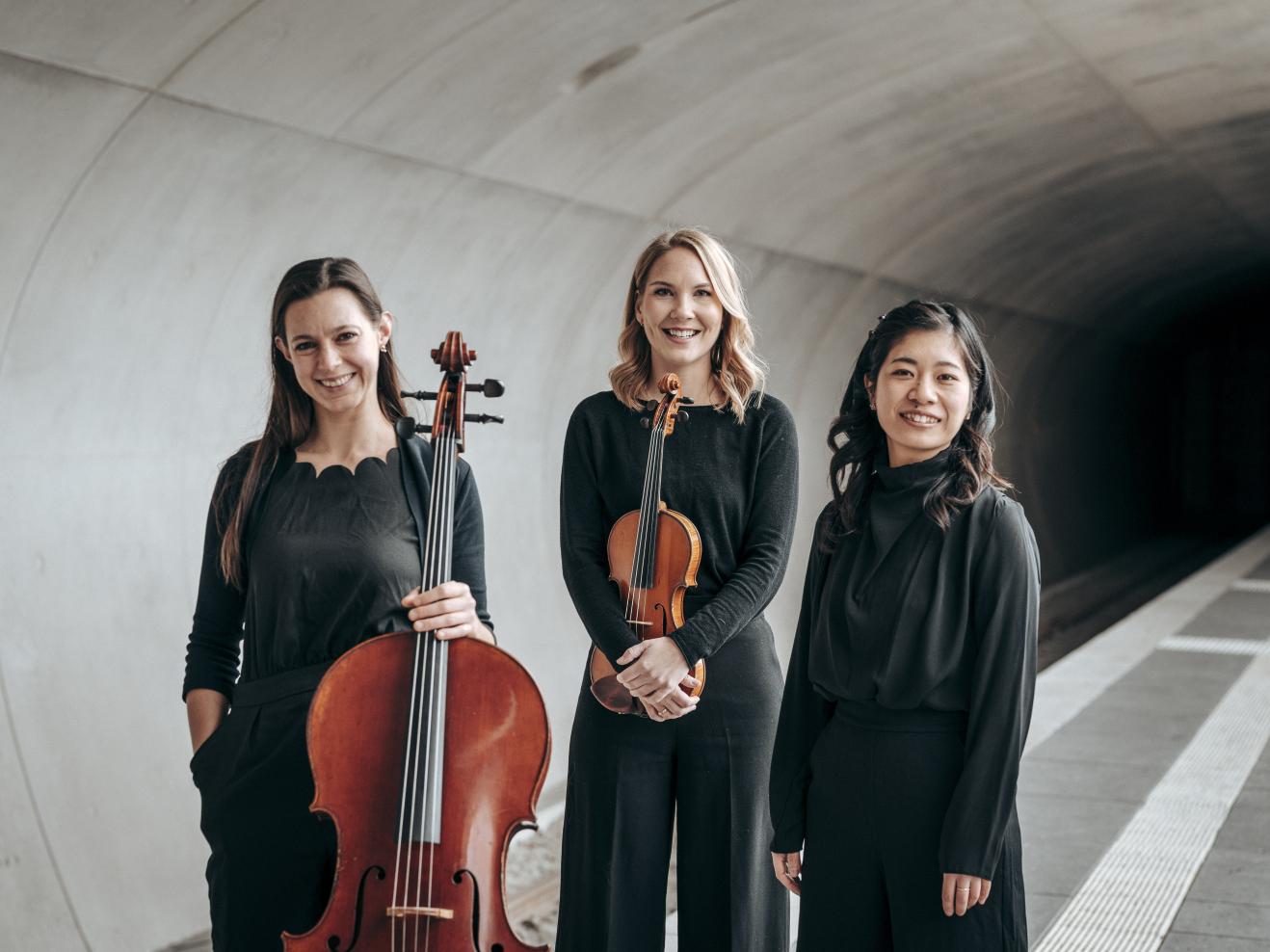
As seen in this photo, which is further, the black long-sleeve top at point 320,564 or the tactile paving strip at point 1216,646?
the tactile paving strip at point 1216,646

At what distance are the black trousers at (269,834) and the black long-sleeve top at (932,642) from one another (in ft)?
2.79

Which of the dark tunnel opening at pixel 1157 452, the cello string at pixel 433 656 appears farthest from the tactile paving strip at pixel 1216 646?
the cello string at pixel 433 656

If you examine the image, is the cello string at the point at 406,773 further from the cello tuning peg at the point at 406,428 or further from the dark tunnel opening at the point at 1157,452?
the dark tunnel opening at the point at 1157,452

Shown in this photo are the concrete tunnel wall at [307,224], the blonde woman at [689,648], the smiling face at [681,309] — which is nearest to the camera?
the blonde woman at [689,648]

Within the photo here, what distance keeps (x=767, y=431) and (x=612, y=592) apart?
0.46 meters

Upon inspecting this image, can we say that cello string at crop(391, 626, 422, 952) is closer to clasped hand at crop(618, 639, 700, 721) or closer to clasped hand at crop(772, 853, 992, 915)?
clasped hand at crop(618, 639, 700, 721)

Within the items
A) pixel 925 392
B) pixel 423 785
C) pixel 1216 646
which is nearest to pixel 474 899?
pixel 423 785

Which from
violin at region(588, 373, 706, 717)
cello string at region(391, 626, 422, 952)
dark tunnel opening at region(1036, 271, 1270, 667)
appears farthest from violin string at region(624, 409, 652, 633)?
dark tunnel opening at region(1036, 271, 1270, 667)

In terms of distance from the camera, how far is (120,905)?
16.0 ft

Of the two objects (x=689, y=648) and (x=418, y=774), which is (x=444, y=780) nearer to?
(x=418, y=774)

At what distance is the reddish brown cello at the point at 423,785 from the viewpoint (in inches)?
93.4

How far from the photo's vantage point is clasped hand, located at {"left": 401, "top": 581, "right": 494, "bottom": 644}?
244 cm

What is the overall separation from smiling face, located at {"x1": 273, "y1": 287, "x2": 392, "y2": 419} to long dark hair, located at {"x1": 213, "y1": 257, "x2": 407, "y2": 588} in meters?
0.02

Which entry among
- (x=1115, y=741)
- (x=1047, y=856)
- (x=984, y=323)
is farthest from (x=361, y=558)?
(x=984, y=323)
